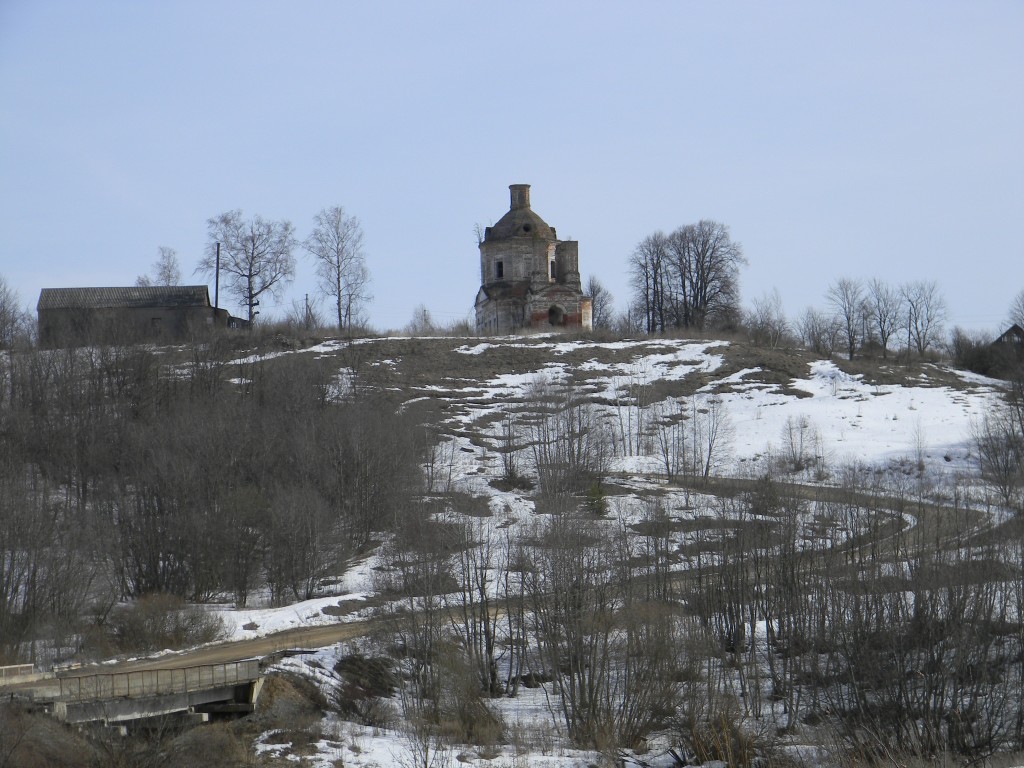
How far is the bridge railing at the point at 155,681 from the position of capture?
999 inches

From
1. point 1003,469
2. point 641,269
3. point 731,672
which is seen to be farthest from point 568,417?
point 641,269

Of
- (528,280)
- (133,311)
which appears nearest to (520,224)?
(528,280)

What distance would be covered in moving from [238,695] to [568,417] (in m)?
27.5

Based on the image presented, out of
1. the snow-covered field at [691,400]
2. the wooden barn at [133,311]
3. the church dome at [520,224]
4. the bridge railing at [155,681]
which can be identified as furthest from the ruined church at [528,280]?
the bridge railing at [155,681]

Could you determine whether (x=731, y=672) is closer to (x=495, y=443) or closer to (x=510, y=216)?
(x=495, y=443)

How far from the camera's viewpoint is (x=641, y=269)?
89.5 m

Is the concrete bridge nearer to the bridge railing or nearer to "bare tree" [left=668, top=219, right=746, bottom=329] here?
the bridge railing

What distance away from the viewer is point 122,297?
221 ft

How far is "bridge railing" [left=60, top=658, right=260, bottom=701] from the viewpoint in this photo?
83.3 feet

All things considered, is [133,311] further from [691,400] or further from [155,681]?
[155,681]

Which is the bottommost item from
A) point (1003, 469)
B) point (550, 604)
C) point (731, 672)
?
point (731, 672)

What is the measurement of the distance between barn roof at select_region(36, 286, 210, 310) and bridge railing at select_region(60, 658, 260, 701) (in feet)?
141

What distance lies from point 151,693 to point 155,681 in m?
0.43

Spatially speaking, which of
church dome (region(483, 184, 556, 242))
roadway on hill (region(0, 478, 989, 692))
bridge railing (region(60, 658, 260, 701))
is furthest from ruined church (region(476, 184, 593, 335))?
bridge railing (region(60, 658, 260, 701))
